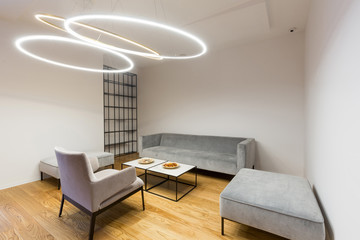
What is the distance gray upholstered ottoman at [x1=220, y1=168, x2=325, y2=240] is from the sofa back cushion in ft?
5.24

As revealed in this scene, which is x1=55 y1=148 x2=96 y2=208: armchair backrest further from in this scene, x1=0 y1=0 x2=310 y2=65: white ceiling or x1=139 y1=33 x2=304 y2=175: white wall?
x1=139 y1=33 x2=304 y2=175: white wall

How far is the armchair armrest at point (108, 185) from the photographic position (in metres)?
1.56

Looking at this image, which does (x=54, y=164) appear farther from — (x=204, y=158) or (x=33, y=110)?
(x=204, y=158)

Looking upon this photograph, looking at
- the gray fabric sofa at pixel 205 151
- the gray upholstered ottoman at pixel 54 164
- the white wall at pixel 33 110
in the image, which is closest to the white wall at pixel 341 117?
the gray fabric sofa at pixel 205 151

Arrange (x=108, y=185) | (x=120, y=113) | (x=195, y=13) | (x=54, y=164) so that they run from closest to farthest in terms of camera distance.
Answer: (x=108, y=185) < (x=195, y=13) < (x=54, y=164) < (x=120, y=113)

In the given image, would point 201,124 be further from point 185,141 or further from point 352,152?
point 352,152

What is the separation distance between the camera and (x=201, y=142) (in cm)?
381

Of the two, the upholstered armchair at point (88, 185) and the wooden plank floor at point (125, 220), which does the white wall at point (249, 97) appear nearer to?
the wooden plank floor at point (125, 220)

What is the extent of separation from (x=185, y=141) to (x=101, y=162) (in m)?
1.84

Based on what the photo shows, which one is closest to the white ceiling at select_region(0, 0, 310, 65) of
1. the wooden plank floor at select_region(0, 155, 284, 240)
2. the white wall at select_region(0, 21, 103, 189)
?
the white wall at select_region(0, 21, 103, 189)

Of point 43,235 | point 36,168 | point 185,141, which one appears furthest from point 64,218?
point 185,141

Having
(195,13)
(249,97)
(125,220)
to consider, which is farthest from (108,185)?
(249,97)

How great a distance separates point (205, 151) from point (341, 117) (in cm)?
271

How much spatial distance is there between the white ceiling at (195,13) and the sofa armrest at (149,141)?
215 cm
